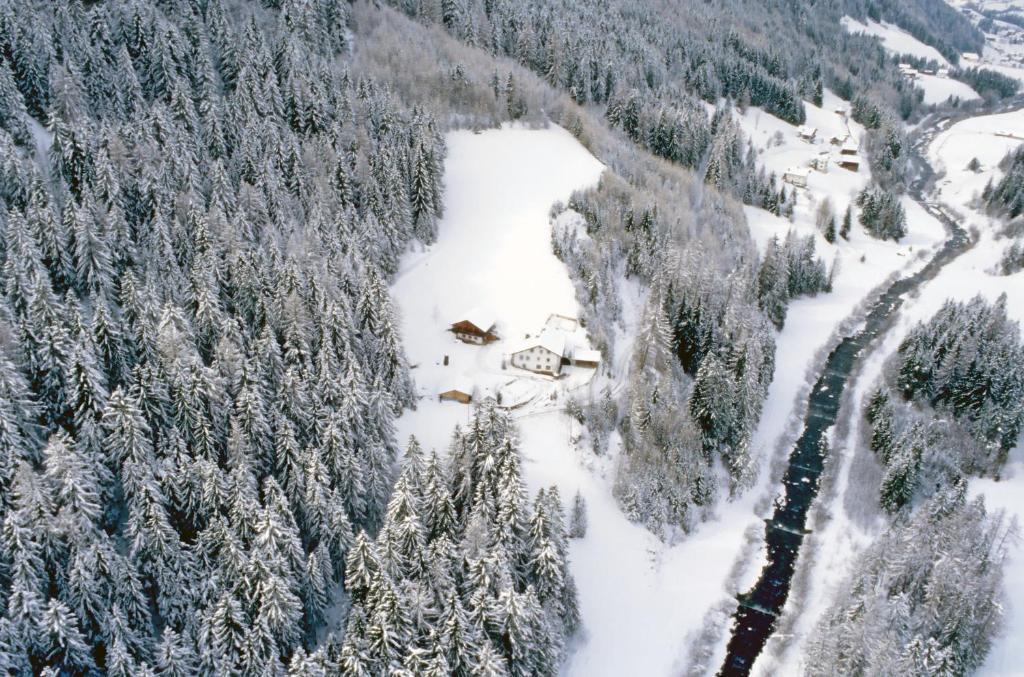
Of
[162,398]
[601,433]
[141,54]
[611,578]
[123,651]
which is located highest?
[141,54]

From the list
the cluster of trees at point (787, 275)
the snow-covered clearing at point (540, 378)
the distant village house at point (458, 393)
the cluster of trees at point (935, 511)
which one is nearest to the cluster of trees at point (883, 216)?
the cluster of trees at point (787, 275)

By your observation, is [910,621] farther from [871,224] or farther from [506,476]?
[871,224]

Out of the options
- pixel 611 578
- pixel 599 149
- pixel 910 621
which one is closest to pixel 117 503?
pixel 611 578

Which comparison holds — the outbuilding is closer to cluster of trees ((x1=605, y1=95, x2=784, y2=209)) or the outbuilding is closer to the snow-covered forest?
cluster of trees ((x1=605, y1=95, x2=784, y2=209))

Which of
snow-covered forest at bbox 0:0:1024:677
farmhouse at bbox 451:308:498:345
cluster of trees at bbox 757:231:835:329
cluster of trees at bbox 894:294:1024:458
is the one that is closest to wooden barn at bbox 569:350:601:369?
snow-covered forest at bbox 0:0:1024:677

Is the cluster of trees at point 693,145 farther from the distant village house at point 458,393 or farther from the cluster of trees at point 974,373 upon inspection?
the distant village house at point 458,393
